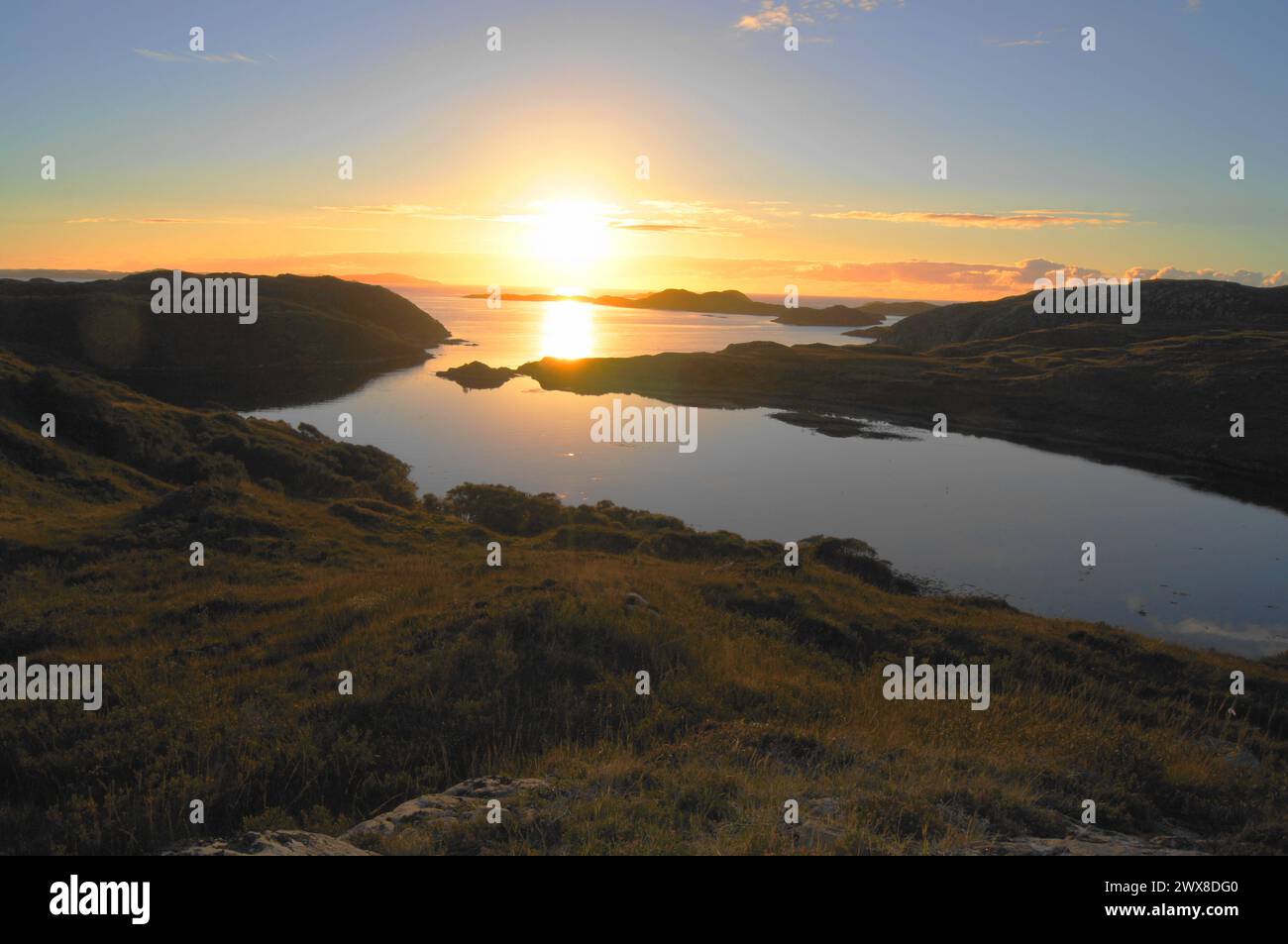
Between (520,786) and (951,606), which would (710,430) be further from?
(520,786)

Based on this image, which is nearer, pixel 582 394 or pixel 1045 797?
pixel 1045 797

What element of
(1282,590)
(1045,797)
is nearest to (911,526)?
(1282,590)

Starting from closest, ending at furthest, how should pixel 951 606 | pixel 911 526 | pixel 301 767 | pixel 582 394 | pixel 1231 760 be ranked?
pixel 301 767
pixel 1231 760
pixel 951 606
pixel 911 526
pixel 582 394

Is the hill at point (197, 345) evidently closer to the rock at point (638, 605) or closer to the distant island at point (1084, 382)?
the distant island at point (1084, 382)

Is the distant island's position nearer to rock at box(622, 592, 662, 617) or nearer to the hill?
the hill

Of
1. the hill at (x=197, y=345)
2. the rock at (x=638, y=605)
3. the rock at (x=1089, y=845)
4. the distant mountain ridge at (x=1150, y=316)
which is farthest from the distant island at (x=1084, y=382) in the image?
the rock at (x=1089, y=845)

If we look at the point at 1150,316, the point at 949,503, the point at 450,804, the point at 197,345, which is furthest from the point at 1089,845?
the point at 1150,316

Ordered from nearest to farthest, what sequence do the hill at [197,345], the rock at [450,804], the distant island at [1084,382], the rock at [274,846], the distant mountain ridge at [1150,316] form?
the rock at [274,846] → the rock at [450,804] → the distant island at [1084,382] → the hill at [197,345] → the distant mountain ridge at [1150,316]
